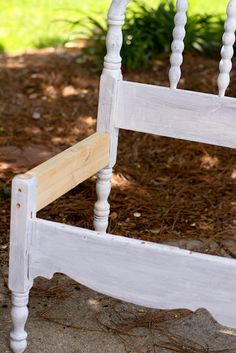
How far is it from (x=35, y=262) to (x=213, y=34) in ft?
11.0

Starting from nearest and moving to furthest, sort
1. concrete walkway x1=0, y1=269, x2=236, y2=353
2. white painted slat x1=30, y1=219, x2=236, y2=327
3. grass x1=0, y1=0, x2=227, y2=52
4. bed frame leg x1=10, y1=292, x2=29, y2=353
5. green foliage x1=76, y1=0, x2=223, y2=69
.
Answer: white painted slat x1=30, y1=219, x2=236, y2=327 → bed frame leg x1=10, y1=292, x2=29, y2=353 → concrete walkway x1=0, y1=269, x2=236, y2=353 → green foliage x1=76, y1=0, x2=223, y2=69 → grass x1=0, y1=0, x2=227, y2=52

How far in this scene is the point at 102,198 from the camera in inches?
125

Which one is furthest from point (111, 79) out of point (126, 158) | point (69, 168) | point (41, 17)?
point (41, 17)

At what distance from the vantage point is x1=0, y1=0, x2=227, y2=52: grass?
254 inches

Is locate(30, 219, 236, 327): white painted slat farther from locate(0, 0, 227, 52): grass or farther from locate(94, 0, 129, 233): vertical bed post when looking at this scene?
locate(0, 0, 227, 52): grass

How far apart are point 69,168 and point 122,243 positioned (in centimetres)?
40

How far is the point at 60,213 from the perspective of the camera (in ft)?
12.0

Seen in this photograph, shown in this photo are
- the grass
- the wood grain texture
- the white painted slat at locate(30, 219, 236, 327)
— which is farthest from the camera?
the grass

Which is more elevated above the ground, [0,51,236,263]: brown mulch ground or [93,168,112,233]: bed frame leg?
[93,168,112,233]: bed frame leg

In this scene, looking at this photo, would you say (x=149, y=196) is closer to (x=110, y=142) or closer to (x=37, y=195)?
(x=110, y=142)

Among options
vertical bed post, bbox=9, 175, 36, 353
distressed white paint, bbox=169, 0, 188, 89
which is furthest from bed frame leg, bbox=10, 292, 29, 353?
distressed white paint, bbox=169, 0, 188, 89

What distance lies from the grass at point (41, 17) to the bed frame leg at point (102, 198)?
10.2 feet

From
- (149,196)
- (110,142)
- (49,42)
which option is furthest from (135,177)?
(49,42)

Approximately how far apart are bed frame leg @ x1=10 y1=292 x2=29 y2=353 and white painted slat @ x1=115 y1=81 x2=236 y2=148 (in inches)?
30.8
